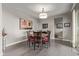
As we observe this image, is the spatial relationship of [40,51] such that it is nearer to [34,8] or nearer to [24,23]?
[24,23]

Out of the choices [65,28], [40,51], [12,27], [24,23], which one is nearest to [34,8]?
[24,23]

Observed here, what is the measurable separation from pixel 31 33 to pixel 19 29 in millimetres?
270

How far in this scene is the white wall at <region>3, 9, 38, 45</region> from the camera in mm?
1868

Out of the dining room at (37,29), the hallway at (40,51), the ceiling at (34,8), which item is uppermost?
the ceiling at (34,8)

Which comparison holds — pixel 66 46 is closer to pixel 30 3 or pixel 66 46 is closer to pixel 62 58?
pixel 62 58

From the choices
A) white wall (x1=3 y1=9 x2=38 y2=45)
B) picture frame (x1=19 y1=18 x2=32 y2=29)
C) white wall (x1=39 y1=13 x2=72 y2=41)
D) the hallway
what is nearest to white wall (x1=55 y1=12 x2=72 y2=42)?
white wall (x1=39 y1=13 x2=72 y2=41)

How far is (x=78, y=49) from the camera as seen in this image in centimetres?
187

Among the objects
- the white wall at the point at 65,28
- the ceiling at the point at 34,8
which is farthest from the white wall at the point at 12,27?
the white wall at the point at 65,28

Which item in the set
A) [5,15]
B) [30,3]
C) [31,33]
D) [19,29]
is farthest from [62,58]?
[5,15]

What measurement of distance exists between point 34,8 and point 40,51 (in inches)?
35.9

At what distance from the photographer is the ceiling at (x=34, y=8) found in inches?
72.7

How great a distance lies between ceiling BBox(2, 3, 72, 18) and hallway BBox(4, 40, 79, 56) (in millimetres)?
653

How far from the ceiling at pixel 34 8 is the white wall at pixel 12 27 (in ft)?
0.33

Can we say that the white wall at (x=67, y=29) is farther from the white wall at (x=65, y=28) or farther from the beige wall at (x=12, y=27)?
the beige wall at (x=12, y=27)
